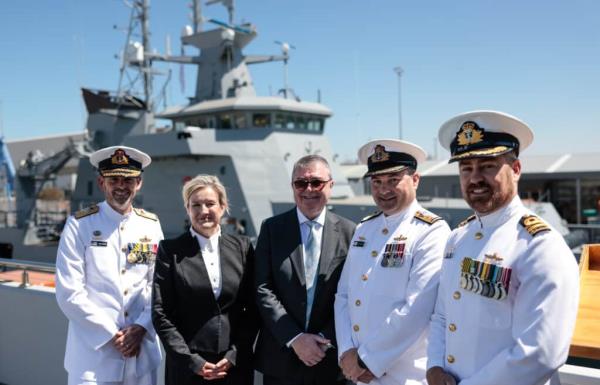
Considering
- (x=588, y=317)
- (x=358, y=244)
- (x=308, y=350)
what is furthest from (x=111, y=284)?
(x=588, y=317)

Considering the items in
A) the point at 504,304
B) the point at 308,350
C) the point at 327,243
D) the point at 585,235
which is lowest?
the point at 585,235

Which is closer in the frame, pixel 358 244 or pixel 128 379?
pixel 358 244

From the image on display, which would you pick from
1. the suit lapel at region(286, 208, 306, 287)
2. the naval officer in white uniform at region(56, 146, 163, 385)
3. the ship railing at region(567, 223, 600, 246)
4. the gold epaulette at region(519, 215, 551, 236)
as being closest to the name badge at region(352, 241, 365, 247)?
the suit lapel at region(286, 208, 306, 287)

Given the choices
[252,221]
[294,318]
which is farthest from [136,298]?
[252,221]

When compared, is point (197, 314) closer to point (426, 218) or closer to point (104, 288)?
point (104, 288)

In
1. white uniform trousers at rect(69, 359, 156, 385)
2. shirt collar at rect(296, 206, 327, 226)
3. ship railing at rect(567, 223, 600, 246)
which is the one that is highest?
shirt collar at rect(296, 206, 327, 226)

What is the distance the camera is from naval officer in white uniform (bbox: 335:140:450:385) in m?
2.04

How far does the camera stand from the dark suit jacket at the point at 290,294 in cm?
230

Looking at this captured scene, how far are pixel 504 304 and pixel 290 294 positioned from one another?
107 centimetres

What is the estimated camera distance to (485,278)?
1670 mm

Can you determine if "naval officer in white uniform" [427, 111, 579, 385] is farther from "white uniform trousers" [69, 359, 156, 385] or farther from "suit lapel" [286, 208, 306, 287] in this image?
"white uniform trousers" [69, 359, 156, 385]

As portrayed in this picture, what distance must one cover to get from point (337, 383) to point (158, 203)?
1144 centimetres

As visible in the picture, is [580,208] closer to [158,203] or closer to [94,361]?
[158,203]

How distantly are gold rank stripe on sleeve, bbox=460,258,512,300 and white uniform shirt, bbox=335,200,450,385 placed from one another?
327mm
